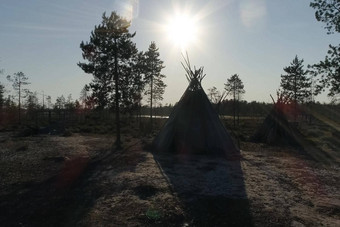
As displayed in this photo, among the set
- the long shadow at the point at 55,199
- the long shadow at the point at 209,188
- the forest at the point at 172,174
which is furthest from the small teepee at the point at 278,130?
the long shadow at the point at 55,199

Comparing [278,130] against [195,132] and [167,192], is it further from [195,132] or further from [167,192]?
[167,192]

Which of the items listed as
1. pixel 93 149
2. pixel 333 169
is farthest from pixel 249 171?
pixel 93 149

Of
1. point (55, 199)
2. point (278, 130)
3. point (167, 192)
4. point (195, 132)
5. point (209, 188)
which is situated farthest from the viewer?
point (278, 130)

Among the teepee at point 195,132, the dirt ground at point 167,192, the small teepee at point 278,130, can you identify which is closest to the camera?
the dirt ground at point 167,192

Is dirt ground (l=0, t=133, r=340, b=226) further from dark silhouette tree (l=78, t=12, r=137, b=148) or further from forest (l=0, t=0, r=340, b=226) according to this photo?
dark silhouette tree (l=78, t=12, r=137, b=148)

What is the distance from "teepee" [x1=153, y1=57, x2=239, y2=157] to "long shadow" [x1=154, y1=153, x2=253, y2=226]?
1.19 metres

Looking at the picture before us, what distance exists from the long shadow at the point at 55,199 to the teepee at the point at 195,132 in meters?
4.89

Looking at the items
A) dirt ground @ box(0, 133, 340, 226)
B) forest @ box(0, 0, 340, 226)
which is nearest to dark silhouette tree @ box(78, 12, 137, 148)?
forest @ box(0, 0, 340, 226)

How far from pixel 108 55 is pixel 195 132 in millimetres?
7465

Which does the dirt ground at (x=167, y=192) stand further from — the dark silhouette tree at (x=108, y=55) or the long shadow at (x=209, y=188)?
the dark silhouette tree at (x=108, y=55)

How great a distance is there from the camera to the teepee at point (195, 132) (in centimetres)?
1437

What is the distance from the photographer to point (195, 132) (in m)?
14.8

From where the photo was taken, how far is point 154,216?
622cm

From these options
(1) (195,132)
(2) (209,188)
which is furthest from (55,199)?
(1) (195,132)
